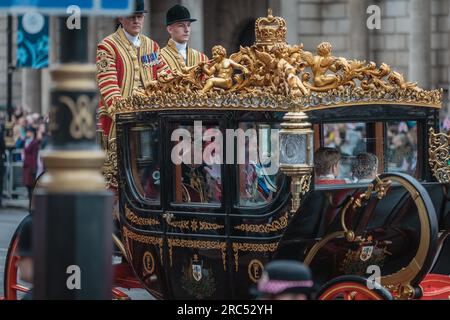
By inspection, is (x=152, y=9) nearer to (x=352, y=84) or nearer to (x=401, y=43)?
(x=401, y=43)

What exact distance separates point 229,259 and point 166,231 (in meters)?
0.68

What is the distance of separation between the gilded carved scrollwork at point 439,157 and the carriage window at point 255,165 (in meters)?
1.55

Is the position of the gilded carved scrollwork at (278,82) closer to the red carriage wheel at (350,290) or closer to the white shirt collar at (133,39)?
the red carriage wheel at (350,290)

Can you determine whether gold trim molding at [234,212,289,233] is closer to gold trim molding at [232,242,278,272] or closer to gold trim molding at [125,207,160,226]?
gold trim molding at [232,242,278,272]

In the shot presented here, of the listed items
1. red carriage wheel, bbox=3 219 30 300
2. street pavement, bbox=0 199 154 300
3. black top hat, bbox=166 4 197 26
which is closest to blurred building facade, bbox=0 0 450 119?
street pavement, bbox=0 199 154 300

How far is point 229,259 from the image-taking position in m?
10.3

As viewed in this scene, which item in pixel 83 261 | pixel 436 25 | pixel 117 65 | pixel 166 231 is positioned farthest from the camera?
pixel 436 25

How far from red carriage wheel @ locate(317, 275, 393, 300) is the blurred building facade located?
84.5ft

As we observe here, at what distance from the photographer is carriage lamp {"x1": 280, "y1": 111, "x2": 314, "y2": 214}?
973cm

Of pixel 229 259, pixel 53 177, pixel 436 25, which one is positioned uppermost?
pixel 436 25

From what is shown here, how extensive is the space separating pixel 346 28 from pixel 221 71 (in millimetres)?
29563

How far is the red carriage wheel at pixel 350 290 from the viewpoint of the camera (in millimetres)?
9195

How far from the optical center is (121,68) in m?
12.2
